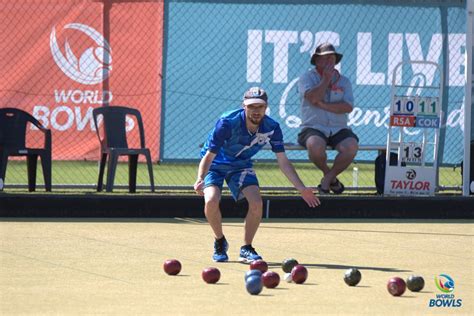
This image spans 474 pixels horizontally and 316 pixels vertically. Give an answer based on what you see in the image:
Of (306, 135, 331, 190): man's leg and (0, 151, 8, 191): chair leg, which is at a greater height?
(306, 135, 331, 190): man's leg

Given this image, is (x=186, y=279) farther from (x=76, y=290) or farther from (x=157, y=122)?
(x=157, y=122)

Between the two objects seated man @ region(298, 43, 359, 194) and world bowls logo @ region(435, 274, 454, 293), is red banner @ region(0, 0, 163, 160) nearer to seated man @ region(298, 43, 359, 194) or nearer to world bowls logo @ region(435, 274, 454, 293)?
seated man @ region(298, 43, 359, 194)

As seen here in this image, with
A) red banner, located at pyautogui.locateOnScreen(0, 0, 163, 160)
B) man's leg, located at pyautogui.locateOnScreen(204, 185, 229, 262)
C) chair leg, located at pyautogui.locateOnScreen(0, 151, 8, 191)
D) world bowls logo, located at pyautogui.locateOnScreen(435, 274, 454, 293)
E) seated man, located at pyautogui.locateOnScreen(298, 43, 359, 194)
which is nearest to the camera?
world bowls logo, located at pyautogui.locateOnScreen(435, 274, 454, 293)

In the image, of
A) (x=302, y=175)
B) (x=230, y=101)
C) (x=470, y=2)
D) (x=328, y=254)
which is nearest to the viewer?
(x=328, y=254)

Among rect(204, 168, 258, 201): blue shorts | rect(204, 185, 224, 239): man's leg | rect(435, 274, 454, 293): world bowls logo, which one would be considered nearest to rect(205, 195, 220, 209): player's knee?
rect(204, 185, 224, 239): man's leg

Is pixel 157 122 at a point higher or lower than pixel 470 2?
lower

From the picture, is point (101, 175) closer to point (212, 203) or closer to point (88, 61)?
point (88, 61)

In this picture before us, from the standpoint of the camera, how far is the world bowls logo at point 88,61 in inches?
600

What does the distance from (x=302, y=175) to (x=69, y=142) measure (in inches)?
116

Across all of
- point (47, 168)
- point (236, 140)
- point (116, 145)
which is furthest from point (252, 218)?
point (116, 145)

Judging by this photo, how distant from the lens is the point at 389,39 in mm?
15273

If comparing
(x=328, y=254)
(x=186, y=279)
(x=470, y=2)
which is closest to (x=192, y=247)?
(x=328, y=254)

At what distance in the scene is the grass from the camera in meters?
15.3

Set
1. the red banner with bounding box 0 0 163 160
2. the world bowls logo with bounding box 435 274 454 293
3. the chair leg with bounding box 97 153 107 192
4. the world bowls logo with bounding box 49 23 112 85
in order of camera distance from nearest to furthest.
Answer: the world bowls logo with bounding box 435 274 454 293 < the chair leg with bounding box 97 153 107 192 < the red banner with bounding box 0 0 163 160 < the world bowls logo with bounding box 49 23 112 85
